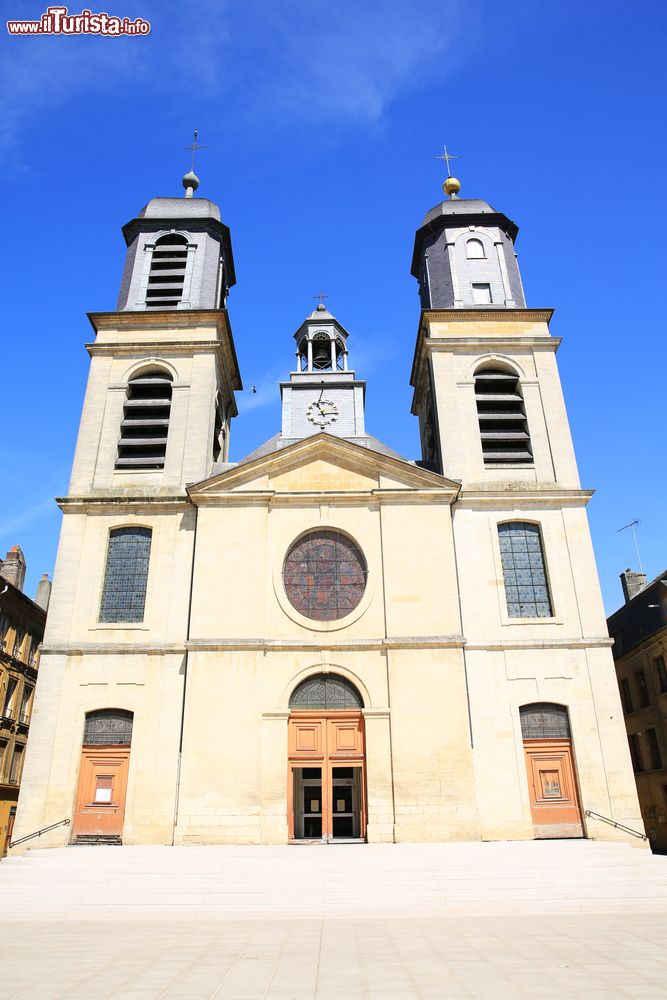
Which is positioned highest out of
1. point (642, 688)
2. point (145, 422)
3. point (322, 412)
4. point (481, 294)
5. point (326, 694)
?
point (481, 294)

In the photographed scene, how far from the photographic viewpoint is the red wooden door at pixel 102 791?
1512cm

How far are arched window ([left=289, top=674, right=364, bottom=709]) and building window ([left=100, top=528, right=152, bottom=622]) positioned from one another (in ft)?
14.1

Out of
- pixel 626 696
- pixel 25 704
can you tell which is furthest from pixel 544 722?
pixel 25 704

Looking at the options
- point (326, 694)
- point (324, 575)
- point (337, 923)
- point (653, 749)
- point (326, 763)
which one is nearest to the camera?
point (337, 923)

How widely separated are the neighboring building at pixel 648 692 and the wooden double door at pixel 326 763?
11.4 meters

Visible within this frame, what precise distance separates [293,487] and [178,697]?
588 centimetres

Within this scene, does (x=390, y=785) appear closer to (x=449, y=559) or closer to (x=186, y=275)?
(x=449, y=559)

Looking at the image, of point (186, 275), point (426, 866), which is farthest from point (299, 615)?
point (186, 275)

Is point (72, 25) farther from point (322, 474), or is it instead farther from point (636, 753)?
point (636, 753)

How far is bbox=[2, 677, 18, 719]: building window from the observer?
2273 centimetres

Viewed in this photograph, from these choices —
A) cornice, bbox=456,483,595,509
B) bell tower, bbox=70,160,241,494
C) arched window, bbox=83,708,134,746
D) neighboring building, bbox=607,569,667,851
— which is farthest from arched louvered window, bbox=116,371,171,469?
neighboring building, bbox=607,569,667,851

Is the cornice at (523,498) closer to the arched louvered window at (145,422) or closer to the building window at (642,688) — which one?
the arched louvered window at (145,422)

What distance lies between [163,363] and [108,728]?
10.4 m

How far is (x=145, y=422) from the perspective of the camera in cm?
1962
